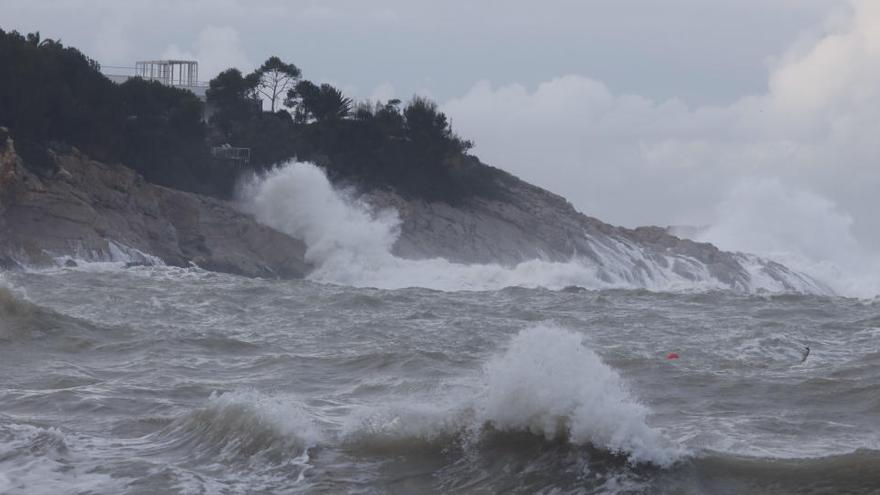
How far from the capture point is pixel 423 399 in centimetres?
1099

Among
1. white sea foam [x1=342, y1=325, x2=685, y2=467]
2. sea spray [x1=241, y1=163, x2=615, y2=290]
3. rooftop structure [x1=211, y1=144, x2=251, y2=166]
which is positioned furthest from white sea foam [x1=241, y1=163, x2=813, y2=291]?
white sea foam [x1=342, y1=325, x2=685, y2=467]

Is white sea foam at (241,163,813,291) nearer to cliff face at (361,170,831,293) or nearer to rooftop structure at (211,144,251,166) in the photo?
cliff face at (361,170,831,293)

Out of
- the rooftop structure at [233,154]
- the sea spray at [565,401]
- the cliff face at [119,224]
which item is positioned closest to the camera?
the sea spray at [565,401]

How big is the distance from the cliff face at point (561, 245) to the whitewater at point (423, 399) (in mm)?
22087

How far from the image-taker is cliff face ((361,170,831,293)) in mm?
43125

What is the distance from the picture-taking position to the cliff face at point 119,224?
30.8 metres

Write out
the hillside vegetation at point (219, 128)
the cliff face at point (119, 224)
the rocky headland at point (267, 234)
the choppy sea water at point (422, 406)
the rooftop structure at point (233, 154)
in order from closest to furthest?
1. the choppy sea water at point (422, 406)
2. the cliff face at point (119, 224)
3. the rocky headland at point (267, 234)
4. the hillside vegetation at point (219, 128)
5. the rooftop structure at point (233, 154)

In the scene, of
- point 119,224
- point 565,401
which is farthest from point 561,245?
point 565,401

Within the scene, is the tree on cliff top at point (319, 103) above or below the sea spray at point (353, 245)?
above

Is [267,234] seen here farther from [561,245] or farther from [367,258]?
[561,245]

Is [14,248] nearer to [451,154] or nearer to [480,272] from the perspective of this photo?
[480,272]

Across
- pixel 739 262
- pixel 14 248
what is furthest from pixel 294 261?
pixel 739 262

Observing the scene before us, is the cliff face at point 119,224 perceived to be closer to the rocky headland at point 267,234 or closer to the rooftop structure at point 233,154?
the rocky headland at point 267,234

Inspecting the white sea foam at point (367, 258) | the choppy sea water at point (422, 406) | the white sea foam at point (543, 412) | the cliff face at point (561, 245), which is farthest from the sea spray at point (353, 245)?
the white sea foam at point (543, 412)
